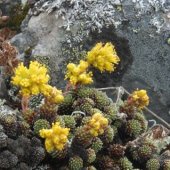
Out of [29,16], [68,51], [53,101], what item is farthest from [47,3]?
[53,101]

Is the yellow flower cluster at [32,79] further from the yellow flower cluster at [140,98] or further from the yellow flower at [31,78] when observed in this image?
the yellow flower cluster at [140,98]

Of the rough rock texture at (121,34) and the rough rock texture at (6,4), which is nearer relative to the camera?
the rough rock texture at (121,34)

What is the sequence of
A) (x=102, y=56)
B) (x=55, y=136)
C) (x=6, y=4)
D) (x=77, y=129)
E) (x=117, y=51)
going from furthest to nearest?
(x=6, y=4) → (x=117, y=51) → (x=102, y=56) → (x=77, y=129) → (x=55, y=136)

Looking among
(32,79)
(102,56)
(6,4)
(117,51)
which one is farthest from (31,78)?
(6,4)

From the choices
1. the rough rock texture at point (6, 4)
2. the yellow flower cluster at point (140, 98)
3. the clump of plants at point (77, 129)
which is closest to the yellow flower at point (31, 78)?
the clump of plants at point (77, 129)

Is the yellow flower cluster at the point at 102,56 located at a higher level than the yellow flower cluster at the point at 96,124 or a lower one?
higher

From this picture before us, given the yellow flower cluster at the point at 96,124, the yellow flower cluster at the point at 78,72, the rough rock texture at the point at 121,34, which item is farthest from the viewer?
the rough rock texture at the point at 121,34

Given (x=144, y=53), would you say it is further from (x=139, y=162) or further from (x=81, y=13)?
(x=139, y=162)

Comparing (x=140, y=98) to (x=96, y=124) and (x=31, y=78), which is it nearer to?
(x=96, y=124)
